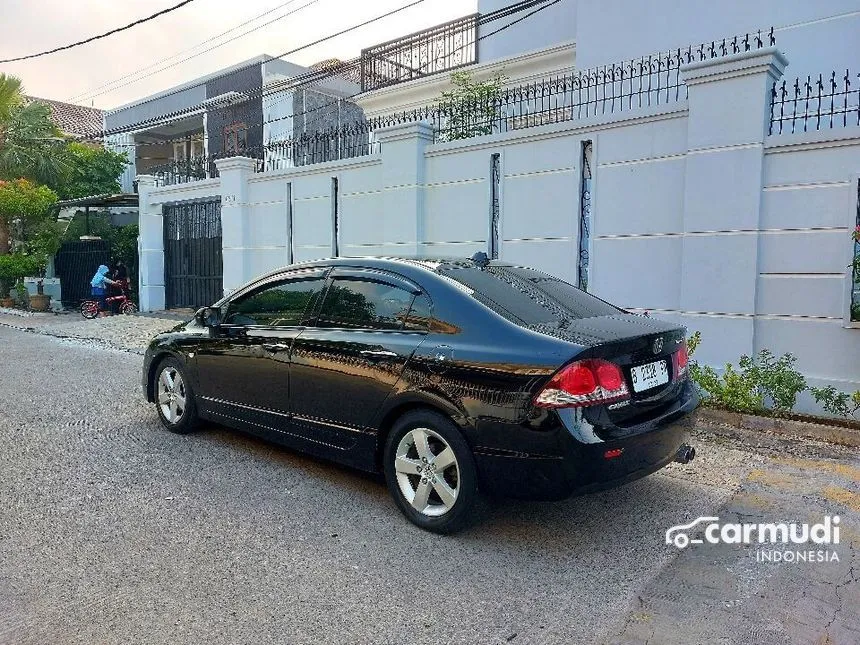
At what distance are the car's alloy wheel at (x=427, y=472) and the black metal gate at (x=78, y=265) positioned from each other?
52.4ft

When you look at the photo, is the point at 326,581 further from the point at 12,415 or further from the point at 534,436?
the point at 12,415

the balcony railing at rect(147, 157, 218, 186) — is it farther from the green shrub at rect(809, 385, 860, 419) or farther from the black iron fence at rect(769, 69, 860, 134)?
the green shrub at rect(809, 385, 860, 419)

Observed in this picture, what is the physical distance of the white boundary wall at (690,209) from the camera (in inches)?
235

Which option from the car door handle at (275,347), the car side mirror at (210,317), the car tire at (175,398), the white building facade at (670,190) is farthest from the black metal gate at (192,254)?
the car door handle at (275,347)

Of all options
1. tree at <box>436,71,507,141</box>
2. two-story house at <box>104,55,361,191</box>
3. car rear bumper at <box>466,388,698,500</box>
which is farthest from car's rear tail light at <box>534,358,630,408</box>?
two-story house at <box>104,55,361,191</box>

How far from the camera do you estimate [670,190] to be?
6.83 metres

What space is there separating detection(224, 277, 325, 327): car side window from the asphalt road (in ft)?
3.40

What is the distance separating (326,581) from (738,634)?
71.4 inches

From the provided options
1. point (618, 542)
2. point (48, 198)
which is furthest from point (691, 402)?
A: point (48, 198)

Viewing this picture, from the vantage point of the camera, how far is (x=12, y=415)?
6.13 metres

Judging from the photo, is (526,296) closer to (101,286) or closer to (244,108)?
(101,286)

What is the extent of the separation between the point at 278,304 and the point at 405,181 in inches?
192

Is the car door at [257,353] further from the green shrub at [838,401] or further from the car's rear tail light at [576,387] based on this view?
the green shrub at [838,401]

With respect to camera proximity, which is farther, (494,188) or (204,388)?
(494,188)
